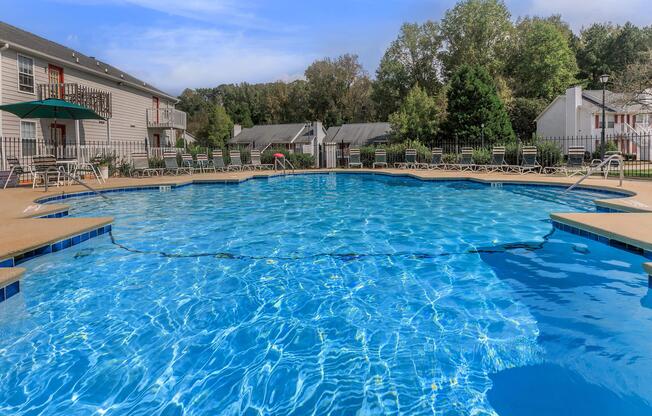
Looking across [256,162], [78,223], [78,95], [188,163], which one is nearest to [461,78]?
[256,162]

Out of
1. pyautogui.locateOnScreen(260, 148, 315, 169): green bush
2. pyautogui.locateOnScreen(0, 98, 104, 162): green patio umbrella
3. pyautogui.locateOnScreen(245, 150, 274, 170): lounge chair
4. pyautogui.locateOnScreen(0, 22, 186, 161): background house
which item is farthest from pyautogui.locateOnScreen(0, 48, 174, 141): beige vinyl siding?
pyautogui.locateOnScreen(260, 148, 315, 169): green bush

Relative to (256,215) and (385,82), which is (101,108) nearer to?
(256,215)

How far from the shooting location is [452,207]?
9648 millimetres

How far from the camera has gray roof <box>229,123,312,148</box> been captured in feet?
139

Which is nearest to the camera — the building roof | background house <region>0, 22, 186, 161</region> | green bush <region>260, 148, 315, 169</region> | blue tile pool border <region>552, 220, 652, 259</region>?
blue tile pool border <region>552, 220, 652, 259</region>

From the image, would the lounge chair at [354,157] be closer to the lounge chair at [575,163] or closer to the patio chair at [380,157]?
the patio chair at [380,157]

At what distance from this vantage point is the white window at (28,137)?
16562 millimetres

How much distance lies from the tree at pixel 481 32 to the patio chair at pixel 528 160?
25634 millimetres

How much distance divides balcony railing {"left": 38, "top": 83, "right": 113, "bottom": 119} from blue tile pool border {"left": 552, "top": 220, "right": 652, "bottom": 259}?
60.0 ft

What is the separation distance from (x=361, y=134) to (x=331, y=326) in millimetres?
37374

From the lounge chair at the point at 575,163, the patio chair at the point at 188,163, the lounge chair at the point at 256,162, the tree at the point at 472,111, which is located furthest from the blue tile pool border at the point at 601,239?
the tree at the point at 472,111

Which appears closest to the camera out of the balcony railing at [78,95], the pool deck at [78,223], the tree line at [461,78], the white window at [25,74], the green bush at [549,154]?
the pool deck at [78,223]

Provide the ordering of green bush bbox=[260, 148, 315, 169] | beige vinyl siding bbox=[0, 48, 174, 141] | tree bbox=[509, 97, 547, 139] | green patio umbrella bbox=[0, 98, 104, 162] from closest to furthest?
green patio umbrella bbox=[0, 98, 104, 162] → beige vinyl siding bbox=[0, 48, 174, 141] → green bush bbox=[260, 148, 315, 169] → tree bbox=[509, 97, 547, 139]

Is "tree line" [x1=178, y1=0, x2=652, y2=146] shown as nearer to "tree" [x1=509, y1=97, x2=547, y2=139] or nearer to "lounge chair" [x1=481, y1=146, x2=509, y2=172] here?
"tree" [x1=509, y1=97, x2=547, y2=139]
